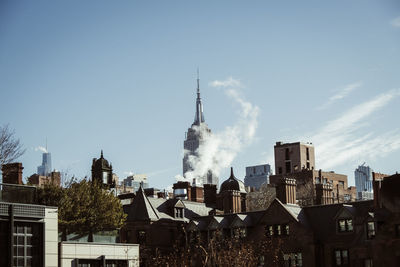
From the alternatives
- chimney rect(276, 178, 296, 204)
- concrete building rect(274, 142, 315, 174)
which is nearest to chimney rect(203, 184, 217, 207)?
chimney rect(276, 178, 296, 204)

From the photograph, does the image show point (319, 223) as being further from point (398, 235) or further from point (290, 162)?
point (290, 162)

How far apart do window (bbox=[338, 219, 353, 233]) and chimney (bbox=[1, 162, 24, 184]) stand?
3122cm

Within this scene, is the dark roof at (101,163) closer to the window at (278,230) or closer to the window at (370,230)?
the window at (278,230)

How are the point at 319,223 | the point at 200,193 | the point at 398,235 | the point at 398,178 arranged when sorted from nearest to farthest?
the point at 398,178, the point at 398,235, the point at 319,223, the point at 200,193

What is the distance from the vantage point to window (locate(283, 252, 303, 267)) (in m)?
74.9

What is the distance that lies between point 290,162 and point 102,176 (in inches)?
3130

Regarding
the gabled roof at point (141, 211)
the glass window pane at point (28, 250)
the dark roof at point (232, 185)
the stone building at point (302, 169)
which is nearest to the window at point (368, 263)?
the gabled roof at point (141, 211)

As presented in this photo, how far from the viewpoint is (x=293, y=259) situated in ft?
247

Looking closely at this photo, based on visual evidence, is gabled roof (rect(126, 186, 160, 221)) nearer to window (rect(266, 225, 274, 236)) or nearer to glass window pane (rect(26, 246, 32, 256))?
window (rect(266, 225, 274, 236))

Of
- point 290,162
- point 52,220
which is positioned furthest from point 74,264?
point 290,162

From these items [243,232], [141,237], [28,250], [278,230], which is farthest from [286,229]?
[28,250]

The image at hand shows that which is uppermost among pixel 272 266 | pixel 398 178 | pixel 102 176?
pixel 102 176

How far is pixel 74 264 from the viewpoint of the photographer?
56000mm

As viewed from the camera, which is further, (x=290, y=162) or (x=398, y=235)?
(x=290, y=162)
